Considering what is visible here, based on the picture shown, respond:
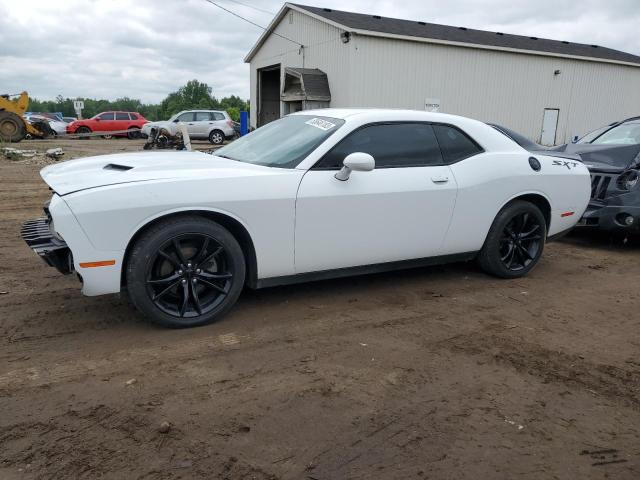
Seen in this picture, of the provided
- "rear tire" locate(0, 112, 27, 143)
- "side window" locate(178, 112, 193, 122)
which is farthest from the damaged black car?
"rear tire" locate(0, 112, 27, 143)

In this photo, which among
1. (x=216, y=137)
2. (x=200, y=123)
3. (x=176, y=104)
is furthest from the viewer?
(x=176, y=104)

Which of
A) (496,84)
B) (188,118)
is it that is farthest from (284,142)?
(188,118)

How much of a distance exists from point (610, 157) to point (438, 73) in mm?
12749

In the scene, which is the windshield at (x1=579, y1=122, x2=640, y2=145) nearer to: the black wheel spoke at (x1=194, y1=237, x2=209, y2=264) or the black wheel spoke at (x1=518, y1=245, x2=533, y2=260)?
the black wheel spoke at (x1=518, y1=245, x2=533, y2=260)

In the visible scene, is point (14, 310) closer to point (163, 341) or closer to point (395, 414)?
point (163, 341)

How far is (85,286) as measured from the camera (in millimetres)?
3238

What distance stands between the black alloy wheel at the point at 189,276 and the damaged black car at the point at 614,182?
13.5 ft

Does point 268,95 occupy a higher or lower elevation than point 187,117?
higher

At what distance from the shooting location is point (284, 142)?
13.7 feet

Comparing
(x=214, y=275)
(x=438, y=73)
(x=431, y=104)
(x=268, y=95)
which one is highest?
(x=438, y=73)

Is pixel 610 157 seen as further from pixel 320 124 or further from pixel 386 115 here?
pixel 320 124

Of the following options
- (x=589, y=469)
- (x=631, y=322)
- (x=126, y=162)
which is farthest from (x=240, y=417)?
(x=631, y=322)

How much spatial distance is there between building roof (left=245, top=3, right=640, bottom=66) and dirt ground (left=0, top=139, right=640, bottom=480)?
47.5 ft

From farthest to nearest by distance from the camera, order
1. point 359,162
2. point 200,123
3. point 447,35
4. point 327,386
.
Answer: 1. point 200,123
2. point 447,35
3. point 359,162
4. point 327,386
